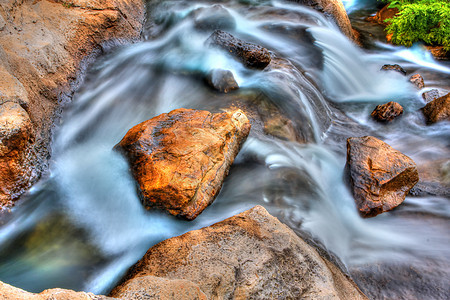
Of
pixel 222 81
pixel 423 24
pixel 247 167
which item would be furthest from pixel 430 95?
pixel 247 167

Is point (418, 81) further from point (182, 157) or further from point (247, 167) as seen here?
point (182, 157)

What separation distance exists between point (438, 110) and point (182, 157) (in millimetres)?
4817

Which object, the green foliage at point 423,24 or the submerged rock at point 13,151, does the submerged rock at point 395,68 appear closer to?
the green foliage at point 423,24

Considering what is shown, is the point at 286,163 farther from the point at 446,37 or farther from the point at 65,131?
the point at 446,37


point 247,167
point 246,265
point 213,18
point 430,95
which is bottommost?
point 430,95

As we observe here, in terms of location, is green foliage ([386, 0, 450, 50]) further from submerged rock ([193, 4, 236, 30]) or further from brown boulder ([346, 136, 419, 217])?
brown boulder ([346, 136, 419, 217])

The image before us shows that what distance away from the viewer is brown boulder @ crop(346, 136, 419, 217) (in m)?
3.59

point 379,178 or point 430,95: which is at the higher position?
point 379,178

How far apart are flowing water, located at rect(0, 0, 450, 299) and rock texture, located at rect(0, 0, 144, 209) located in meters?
0.24

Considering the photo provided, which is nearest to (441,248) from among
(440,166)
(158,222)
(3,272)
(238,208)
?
(440,166)

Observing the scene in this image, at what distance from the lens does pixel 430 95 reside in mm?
6137

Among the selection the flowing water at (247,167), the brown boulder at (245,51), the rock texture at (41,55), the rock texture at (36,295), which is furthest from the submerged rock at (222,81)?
the rock texture at (36,295)

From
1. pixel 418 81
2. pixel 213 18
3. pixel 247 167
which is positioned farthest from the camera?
pixel 213 18

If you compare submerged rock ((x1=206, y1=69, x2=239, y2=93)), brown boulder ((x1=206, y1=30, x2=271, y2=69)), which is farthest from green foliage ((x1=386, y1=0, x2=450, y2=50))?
submerged rock ((x1=206, y1=69, x2=239, y2=93))
